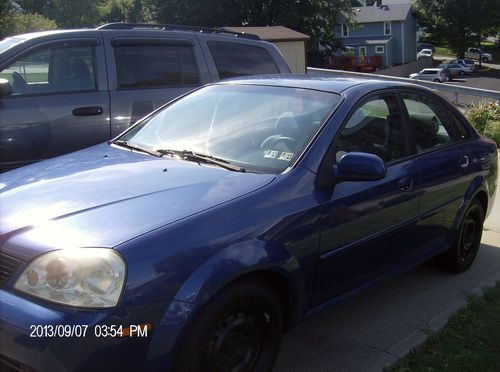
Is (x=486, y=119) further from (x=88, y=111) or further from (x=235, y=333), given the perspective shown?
(x=235, y=333)

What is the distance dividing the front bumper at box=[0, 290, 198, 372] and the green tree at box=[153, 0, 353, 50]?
A: 4181 centimetres

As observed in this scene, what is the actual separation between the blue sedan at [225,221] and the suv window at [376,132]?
0.04 ft

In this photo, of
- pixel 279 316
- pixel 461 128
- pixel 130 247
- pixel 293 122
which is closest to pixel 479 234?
pixel 461 128

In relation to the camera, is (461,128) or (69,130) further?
(69,130)

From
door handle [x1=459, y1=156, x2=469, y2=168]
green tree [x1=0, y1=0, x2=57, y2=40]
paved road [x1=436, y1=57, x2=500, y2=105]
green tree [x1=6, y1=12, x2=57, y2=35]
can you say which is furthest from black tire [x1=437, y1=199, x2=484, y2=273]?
paved road [x1=436, y1=57, x2=500, y2=105]

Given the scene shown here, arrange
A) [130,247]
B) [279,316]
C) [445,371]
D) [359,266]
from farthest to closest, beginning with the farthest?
1. [359,266]
2. [445,371]
3. [279,316]
4. [130,247]

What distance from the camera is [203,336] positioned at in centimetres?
249

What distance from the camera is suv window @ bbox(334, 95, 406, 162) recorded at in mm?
3516

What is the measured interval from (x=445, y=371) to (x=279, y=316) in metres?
1.04

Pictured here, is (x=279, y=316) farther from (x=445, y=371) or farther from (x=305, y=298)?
(x=445, y=371)

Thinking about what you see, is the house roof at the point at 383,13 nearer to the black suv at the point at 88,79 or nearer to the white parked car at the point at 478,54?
the white parked car at the point at 478,54

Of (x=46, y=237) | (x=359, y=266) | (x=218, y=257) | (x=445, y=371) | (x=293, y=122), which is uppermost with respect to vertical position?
(x=293, y=122)

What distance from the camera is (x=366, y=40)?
214 ft

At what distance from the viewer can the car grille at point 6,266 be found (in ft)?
7.98
